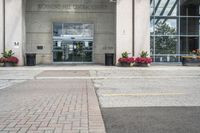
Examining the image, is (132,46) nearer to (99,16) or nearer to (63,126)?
(99,16)

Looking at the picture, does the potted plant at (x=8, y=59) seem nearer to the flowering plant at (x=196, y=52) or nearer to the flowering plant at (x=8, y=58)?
the flowering plant at (x=8, y=58)

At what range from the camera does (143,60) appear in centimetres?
2891

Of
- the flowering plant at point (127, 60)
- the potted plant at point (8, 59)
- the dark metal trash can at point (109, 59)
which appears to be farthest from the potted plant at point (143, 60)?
the potted plant at point (8, 59)

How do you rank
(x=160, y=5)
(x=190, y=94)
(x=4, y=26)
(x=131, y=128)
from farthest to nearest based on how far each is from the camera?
(x=160, y=5) → (x=4, y=26) → (x=190, y=94) → (x=131, y=128)

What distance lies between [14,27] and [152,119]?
78.0 ft

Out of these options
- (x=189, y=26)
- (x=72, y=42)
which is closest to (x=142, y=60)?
(x=189, y=26)

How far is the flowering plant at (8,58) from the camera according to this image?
28406 millimetres

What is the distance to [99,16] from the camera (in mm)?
35219

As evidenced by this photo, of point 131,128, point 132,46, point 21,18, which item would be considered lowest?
point 131,128

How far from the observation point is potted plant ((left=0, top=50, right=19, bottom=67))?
28438 mm

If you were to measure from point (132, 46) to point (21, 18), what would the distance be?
9483 millimetres

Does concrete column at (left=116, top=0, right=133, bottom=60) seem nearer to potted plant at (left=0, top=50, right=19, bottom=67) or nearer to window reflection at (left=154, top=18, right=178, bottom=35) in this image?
window reflection at (left=154, top=18, right=178, bottom=35)

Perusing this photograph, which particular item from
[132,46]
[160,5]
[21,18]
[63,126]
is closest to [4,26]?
[21,18]

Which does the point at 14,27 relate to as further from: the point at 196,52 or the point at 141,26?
the point at 196,52
